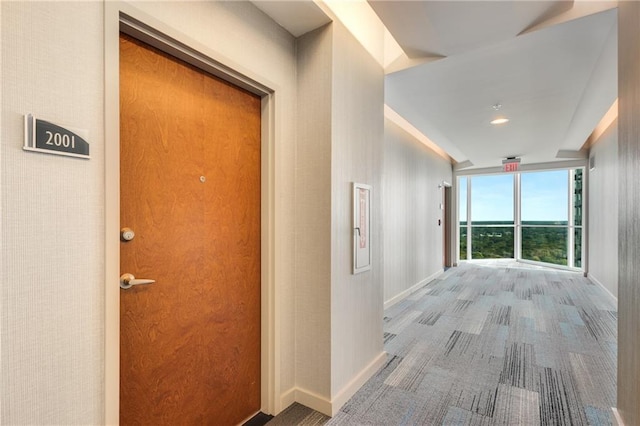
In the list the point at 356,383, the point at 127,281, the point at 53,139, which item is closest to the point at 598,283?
the point at 356,383

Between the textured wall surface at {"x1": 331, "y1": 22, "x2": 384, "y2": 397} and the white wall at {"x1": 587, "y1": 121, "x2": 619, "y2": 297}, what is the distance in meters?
4.22

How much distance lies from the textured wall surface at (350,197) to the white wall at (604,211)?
4.22 meters

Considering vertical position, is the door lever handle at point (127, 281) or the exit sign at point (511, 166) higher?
the exit sign at point (511, 166)

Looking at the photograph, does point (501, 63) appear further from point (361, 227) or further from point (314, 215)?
point (314, 215)

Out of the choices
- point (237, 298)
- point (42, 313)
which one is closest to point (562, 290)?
point (237, 298)

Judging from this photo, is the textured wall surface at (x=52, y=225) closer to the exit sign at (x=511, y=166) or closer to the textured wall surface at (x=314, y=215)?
the textured wall surface at (x=314, y=215)

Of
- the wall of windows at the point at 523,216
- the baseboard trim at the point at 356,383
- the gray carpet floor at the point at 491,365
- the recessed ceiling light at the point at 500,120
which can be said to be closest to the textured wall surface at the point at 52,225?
the gray carpet floor at the point at 491,365

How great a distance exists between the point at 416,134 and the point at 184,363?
16.2 feet

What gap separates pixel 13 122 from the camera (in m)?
0.95

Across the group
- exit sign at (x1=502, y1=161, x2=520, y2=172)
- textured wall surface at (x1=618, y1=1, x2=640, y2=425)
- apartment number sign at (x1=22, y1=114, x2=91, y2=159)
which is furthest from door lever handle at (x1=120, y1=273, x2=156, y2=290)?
exit sign at (x1=502, y1=161, x2=520, y2=172)

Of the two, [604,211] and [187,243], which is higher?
[604,211]

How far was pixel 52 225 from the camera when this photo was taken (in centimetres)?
104

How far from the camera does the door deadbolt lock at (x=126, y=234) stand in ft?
4.27

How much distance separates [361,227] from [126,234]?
58.7 inches
